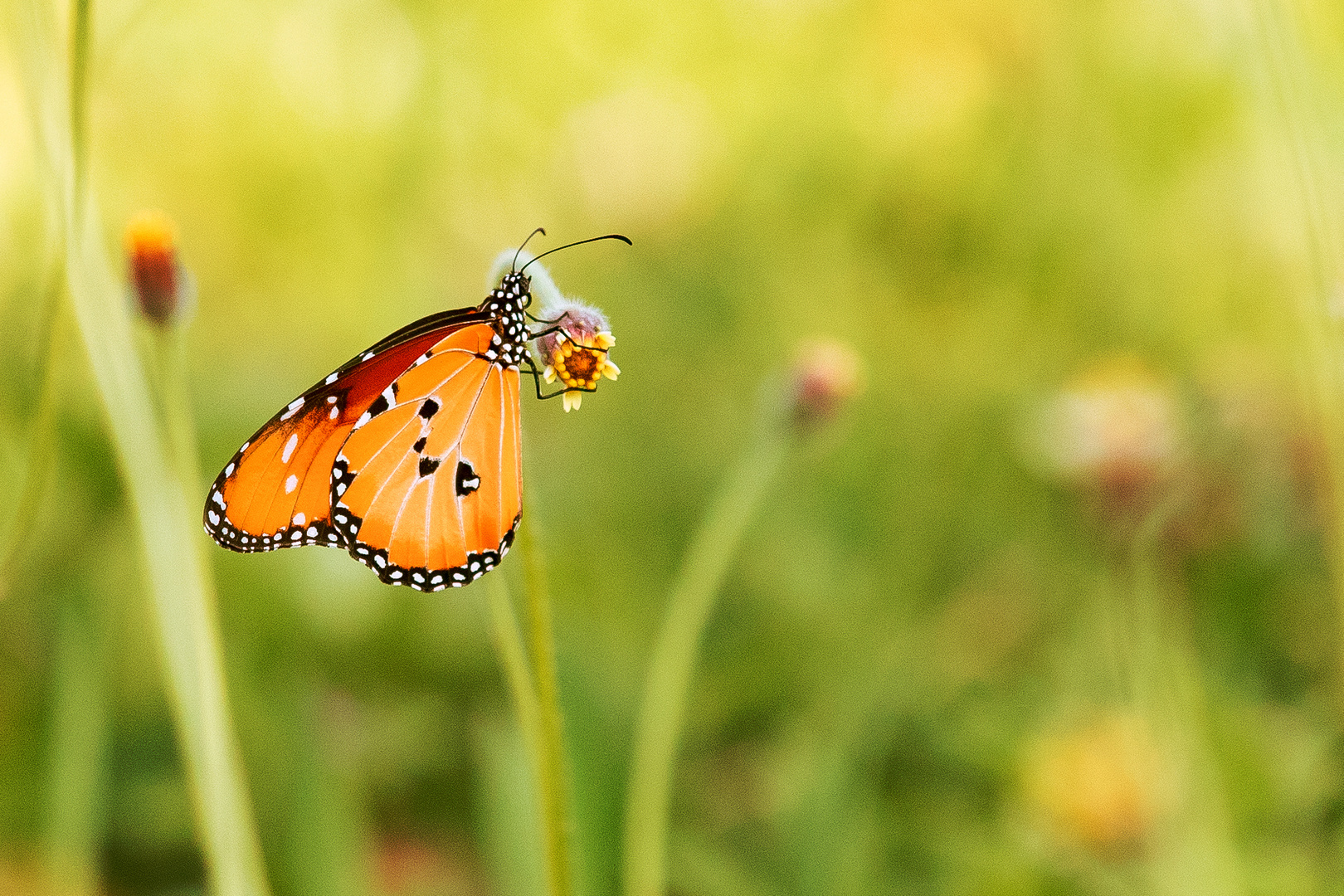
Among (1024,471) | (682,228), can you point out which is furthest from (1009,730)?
(682,228)

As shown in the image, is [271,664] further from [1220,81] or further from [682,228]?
[1220,81]

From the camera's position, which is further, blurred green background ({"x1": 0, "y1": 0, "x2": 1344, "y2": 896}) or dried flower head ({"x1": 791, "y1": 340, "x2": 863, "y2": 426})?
blurred green background ({"x1": 0, "y1": 0, "x2": 1344, "y2": 896})

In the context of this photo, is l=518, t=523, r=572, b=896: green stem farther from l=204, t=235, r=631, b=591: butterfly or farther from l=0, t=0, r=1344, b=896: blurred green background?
l=0, t=0, r=1344, b=896: blurred green background

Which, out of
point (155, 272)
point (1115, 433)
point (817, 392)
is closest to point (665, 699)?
point (817, 392)

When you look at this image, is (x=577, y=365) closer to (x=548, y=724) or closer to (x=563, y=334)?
(x=563, y=334)

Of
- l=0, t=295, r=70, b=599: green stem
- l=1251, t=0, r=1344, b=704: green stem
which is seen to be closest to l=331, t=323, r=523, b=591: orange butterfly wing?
l=0, t=295, r=70, b=599: green stem
